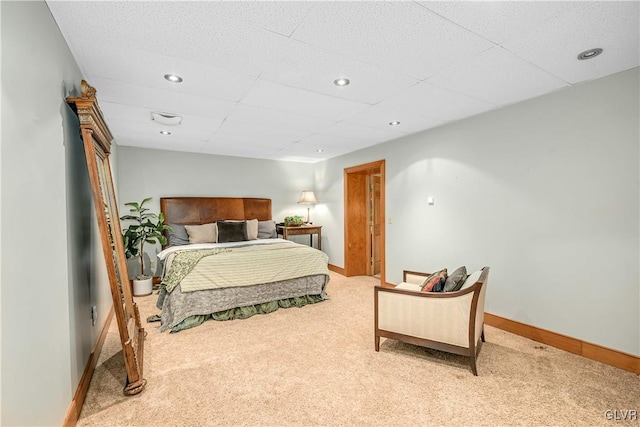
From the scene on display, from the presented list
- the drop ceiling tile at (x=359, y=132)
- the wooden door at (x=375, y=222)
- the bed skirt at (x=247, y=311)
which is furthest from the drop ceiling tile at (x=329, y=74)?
the wooden door at (x=375, y=222)

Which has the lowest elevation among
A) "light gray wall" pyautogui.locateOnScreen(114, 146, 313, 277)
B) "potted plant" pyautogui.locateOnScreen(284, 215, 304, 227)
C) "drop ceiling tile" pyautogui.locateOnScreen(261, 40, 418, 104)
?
"potted plant" pyautogui.locateOnScreen(284, 215, 304, 227)

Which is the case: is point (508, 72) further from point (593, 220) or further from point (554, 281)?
point (554, 281)

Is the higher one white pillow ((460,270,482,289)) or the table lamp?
the table lamp

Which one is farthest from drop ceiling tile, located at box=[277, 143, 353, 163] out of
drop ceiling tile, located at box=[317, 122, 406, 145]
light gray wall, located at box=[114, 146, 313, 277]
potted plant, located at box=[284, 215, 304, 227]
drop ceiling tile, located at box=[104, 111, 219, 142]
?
drop ceiling tile, located at box=[104, 111, 219, 142]

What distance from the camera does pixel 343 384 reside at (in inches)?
86.1

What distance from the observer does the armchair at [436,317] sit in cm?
229

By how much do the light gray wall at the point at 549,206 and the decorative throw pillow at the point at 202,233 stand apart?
129 inches

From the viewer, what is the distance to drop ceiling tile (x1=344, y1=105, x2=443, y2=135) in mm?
3268

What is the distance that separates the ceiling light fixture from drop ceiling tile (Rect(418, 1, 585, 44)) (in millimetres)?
2825

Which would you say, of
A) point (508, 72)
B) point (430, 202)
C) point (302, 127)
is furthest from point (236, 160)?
point (508, 72)

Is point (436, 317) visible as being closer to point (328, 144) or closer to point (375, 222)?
point (328, 144)

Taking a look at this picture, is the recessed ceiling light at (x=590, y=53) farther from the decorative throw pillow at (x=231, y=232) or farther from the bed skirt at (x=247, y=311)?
the decorative throw pillow at (x=231, y=232)

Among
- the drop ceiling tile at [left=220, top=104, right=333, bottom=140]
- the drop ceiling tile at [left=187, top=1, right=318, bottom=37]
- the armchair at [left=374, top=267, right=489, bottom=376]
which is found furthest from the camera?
the drop ceiling tile at [left=220, top=104, right=333, bottom=140]

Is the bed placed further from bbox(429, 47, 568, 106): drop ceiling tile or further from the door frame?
bbox(429, 47, 568, 106): drop ceiling tile
